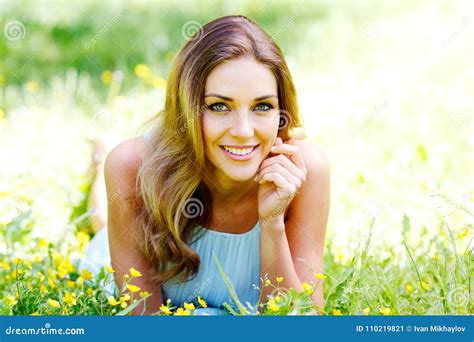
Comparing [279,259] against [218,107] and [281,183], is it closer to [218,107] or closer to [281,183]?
[281,183]

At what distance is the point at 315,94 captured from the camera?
184 inches

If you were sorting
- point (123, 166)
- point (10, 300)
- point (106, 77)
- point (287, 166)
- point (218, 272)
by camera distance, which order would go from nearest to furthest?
1. point (10, 300)
2. point (287, 166)
3. point (123, 166)
4. point (218, 272)
5. point (106, 77)

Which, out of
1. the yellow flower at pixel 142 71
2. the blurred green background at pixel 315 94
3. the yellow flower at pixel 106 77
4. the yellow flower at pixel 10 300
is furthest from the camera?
the yellow flower at pixel 106 77

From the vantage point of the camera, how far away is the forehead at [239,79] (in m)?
2.51

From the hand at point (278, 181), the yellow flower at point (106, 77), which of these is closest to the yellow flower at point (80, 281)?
the hand at point (278, 181)

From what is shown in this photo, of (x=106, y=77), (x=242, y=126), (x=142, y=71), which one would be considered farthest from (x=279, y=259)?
(x=106, y=77)

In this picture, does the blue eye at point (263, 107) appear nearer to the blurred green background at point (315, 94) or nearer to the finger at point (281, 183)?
the finger at point (281, 183)

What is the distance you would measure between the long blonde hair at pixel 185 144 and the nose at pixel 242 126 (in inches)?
5.2

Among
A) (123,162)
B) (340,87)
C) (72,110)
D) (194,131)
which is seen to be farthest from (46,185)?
(340,87)

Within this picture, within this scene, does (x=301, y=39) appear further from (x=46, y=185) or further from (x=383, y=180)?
(x=46, y=185)

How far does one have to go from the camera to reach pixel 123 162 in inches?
109

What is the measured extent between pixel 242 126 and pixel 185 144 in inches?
11.5

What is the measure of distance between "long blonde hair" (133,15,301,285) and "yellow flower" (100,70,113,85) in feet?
6.71
